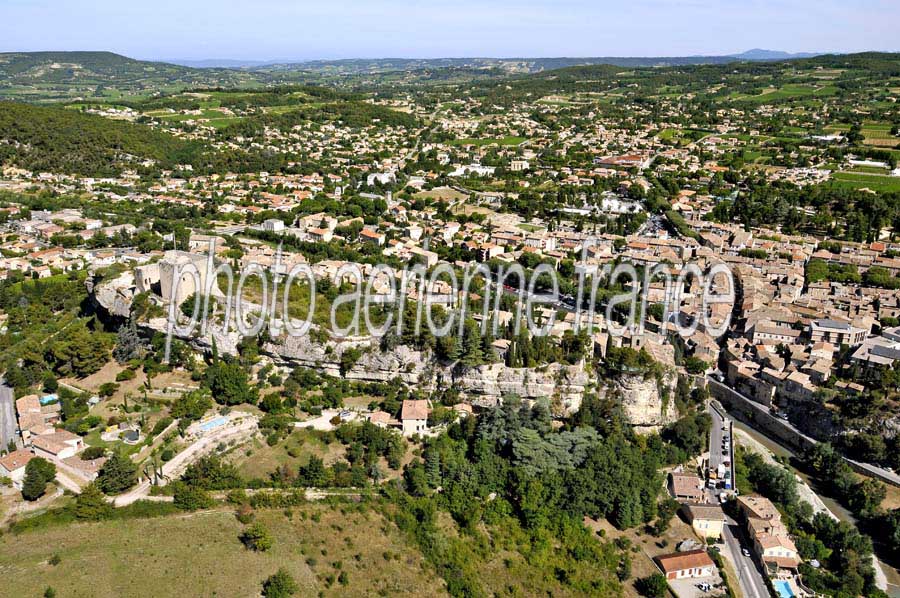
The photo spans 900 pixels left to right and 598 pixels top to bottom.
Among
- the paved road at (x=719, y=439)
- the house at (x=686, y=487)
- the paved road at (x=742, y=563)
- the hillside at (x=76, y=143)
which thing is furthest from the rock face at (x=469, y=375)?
the hillside at (x=76, y=143)

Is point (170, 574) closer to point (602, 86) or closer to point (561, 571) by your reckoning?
point (561, 571)

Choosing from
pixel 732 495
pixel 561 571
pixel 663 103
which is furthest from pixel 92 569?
pixel 663 103

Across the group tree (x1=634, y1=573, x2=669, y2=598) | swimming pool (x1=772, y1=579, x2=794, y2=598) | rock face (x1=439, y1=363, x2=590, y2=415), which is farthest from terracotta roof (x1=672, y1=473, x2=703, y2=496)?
tree (x1=634, y1=573, x2=669, y2=598)

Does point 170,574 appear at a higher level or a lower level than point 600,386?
lower

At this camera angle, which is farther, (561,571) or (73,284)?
(73,284)

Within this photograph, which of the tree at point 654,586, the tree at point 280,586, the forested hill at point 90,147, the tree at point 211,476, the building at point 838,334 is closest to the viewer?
the tree at point 280,586

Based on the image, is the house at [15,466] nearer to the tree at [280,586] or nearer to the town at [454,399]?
the town at [454,399]

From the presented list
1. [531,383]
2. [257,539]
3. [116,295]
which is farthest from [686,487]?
[116,295]
